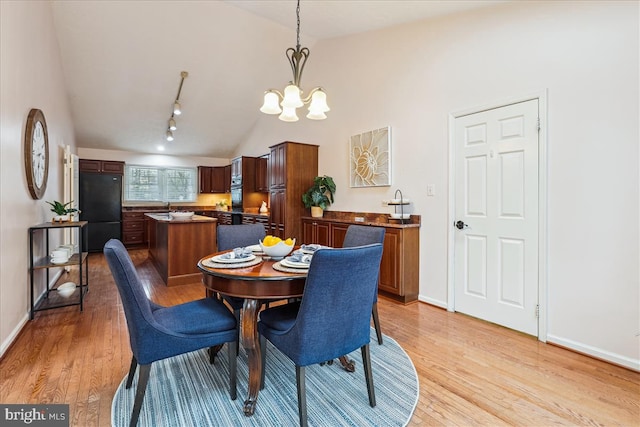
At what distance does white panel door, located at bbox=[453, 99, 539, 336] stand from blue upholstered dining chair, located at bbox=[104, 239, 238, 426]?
2371 millimetres

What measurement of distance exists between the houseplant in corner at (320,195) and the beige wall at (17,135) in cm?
322

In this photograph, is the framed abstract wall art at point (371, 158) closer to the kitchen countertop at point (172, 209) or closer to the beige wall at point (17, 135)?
the kitchen countertop at point (172, 209)

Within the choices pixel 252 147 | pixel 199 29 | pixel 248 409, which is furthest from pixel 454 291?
pixel 252 147

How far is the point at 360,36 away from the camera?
420 centimetres

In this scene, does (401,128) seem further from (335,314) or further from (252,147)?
(252,147)

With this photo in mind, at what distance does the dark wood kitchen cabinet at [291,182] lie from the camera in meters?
4.91

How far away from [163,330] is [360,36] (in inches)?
165

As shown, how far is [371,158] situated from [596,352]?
285 centimetres

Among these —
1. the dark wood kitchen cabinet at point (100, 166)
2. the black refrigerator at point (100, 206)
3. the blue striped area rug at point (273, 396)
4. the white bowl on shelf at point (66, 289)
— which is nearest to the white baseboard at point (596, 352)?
the blue striped area rug at point (273, 396)

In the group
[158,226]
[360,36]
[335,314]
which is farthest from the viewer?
[158,226]

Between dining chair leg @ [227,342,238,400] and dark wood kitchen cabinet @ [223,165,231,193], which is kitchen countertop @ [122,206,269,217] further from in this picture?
dining chair leg @ [227,342,238,400]

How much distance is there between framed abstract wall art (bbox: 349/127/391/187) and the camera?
3.88 m

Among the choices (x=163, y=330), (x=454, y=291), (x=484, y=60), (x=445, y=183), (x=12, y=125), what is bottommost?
(x=454, y=291)

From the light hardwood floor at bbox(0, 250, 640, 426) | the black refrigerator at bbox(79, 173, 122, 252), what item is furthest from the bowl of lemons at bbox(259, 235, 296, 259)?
the black refrigerator at bbox(79, 173, 122, 252)
